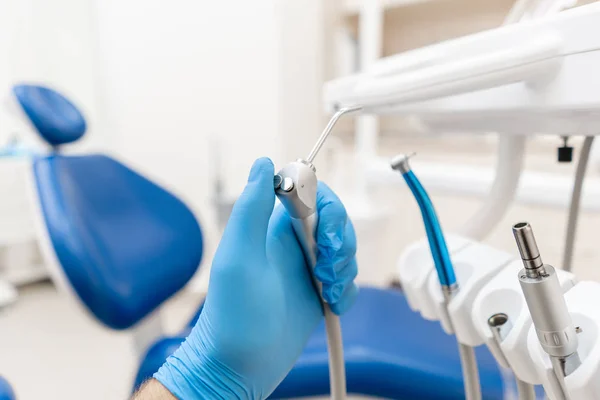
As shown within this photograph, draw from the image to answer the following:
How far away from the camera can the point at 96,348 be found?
1.90 metres

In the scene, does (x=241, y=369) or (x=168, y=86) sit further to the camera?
(x=168, y=86)

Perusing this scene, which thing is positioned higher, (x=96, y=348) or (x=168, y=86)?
(x=168, y=86)

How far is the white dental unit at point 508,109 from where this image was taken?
1.23ft

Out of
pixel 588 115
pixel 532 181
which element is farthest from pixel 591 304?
pixel 532 181

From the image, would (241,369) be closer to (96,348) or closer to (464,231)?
(464,231)

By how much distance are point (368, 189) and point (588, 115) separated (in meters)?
1.05

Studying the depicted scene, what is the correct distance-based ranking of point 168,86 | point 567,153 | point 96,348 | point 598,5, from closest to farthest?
1. point 598,5
2. point 567,153
3. point 96,348
4. point 168,86

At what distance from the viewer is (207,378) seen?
424mm

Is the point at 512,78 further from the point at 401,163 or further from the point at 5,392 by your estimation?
the point at 5,392

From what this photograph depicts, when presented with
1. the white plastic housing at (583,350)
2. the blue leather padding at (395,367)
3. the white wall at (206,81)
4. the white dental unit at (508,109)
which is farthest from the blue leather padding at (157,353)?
the white wall at (206,81)

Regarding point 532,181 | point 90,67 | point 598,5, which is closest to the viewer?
point 598,5

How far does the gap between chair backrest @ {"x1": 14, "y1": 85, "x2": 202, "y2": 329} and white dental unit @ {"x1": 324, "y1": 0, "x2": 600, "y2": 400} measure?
0.63 m

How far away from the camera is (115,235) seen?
3.37 feet

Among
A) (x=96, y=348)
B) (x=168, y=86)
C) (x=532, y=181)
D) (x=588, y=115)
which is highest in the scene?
(x=168, y=86)
